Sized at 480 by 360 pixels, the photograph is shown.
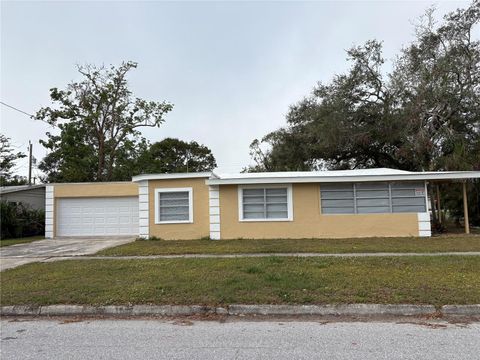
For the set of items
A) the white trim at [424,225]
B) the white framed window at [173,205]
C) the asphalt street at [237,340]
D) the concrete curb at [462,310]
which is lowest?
the asphalt street at [237,340]

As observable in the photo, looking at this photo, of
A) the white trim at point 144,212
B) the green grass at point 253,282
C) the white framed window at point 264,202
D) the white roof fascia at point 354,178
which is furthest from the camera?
the white trim at point 144,212

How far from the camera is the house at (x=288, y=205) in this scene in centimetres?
1571

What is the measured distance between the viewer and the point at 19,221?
68.1 feet

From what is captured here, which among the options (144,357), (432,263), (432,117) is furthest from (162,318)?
(432,117)

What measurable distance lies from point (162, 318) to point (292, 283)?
8.09 feet

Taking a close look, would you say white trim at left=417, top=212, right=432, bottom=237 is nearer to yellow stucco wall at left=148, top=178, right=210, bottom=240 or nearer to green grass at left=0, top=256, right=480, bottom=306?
green grass at left=0, top=256, right=480, bottom=306

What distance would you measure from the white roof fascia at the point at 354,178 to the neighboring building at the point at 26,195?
42.0 feet

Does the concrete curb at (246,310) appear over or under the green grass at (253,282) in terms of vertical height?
under

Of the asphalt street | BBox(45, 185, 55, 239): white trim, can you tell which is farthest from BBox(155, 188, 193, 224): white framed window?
the asphalt street

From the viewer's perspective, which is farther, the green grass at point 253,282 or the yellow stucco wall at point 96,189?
the yellow stucco wall at point 96,189

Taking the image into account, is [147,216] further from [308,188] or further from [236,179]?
[308,188]

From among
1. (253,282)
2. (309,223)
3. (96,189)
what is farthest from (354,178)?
(96,189)

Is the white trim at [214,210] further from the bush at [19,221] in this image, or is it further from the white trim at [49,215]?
the bush at [19,221]

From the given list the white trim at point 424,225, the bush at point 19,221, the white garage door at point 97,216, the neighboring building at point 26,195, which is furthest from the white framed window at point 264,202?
the neighboring building at point 26,195
